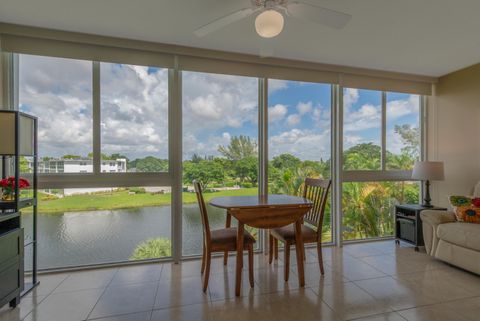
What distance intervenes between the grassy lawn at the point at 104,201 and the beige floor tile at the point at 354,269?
69.8 inches

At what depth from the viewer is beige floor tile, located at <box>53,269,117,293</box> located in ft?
7.59

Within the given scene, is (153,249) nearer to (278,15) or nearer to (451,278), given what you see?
(278,15)

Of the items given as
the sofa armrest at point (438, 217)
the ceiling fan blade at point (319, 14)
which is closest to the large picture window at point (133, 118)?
the ceiling fan blade at point (319, 14)

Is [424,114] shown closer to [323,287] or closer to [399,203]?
[399,203]

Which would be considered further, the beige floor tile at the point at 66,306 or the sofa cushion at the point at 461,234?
the sofa cushion at the point at 461,234

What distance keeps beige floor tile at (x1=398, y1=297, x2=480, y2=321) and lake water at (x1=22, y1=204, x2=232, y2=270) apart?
2.14m

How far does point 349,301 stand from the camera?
207cm

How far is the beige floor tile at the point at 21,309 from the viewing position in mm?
1853

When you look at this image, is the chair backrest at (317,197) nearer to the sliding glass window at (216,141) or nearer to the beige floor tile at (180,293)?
the sliding glass window at (216,141)

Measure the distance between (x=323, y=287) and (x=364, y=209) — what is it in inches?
71.3

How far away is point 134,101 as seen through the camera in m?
2.88

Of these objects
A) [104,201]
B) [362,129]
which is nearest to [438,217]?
[362,129]

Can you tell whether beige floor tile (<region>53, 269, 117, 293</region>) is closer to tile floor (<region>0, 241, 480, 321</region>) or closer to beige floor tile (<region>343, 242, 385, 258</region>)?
tile floor (<region>0, 241, 480, 321</region>)

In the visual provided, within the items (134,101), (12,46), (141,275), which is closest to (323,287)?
(141,275)
